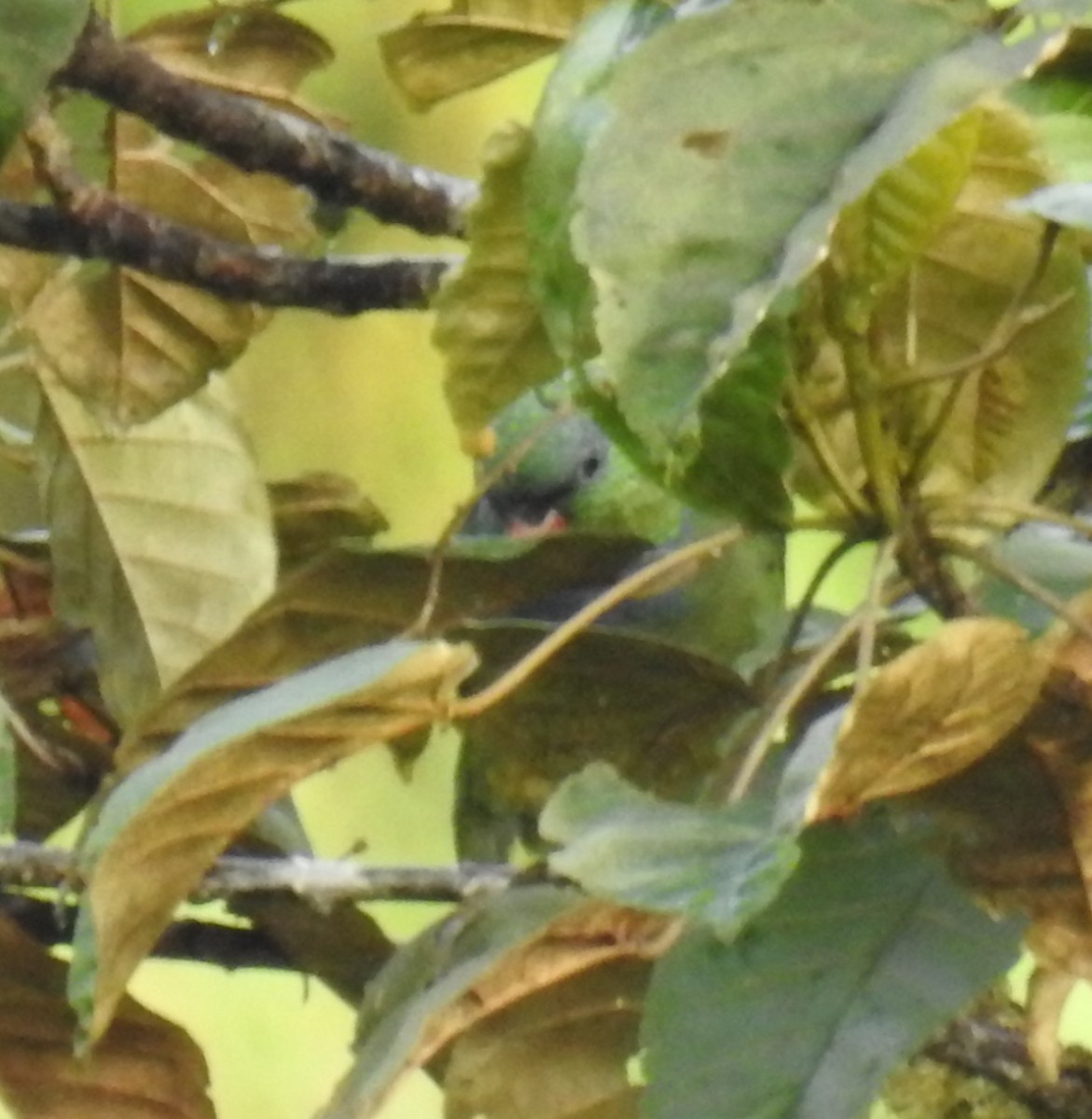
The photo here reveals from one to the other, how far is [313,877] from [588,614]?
160 millimetres

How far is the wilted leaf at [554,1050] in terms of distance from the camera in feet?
1.44

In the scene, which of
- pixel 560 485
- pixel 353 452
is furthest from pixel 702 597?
pixel 353 452

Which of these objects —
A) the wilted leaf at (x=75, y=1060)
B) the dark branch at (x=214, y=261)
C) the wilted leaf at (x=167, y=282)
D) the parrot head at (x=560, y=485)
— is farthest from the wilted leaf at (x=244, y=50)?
the parrot head at (x=560, y=485)

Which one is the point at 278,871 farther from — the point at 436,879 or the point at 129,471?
the point at 129,471

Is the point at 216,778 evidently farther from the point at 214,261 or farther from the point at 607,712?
the point at 214,261

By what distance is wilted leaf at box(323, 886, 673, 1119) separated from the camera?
0.35 meters

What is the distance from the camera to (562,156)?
34cm

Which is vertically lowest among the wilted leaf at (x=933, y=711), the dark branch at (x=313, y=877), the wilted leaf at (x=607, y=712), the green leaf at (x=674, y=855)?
the dark branch at (x=313, y=877)

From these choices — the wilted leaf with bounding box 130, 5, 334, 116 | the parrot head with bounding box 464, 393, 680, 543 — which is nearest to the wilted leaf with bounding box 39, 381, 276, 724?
the wilted leaf with bounding box 130, 5, 334, 116

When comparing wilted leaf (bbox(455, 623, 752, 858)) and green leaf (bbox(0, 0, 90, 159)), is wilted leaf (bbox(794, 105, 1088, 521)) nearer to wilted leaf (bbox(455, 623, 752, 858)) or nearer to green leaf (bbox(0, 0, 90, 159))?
wilted leaf (bbox(455, 623, 752, 858))

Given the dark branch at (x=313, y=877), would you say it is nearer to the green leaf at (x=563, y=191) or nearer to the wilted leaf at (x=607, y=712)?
the wilted leaf at (x=607, y=712)

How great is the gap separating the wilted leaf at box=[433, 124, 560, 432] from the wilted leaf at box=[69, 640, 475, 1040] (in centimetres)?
11

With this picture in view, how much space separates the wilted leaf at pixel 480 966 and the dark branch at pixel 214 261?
26 cm

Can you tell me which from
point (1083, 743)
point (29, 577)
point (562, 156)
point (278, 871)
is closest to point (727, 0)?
point (562, 156)
